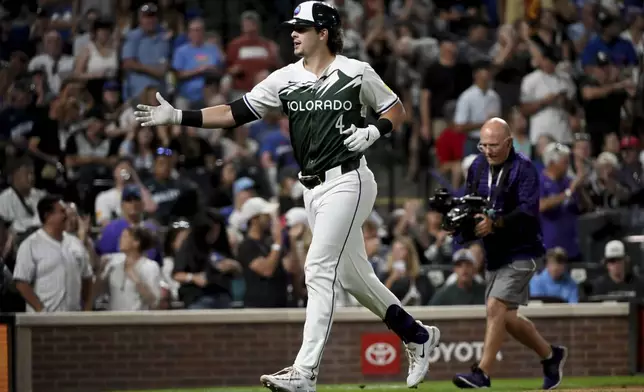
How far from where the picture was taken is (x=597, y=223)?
50.2 feet

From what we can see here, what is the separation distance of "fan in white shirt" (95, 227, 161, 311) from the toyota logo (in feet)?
6.98

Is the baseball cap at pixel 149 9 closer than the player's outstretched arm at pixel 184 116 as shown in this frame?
No

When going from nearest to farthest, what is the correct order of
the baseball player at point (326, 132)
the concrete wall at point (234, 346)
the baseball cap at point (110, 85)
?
1. the baseball player at point (326, 132)
2. the concrete wall at point (234, 346)
3. the baseball cap at point (110, 85)

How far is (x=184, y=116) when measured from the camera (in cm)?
877

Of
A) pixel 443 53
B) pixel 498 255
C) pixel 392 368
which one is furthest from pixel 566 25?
pixel 498 255

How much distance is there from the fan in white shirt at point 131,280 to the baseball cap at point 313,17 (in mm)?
4678

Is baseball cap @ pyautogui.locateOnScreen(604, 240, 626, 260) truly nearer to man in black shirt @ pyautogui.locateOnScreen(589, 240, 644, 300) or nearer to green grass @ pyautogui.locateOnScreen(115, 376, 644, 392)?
man in black shirt @ pyautogui.locateOnScreen(589, 240, 644, 300)

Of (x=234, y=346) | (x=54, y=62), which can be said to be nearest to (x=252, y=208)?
(x=234, y=346)

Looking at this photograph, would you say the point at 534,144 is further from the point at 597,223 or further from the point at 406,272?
the point at 406,272

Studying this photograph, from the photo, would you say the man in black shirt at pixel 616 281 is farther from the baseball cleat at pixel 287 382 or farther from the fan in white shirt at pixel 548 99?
the baseball cleat at pixel 287 382

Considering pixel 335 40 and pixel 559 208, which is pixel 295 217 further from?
pixel 335 40

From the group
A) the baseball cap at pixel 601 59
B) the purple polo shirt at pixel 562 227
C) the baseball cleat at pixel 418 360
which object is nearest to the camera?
the baseball cleat at pixel 418 360

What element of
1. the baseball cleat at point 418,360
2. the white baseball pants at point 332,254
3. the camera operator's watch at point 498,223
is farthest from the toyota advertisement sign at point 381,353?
the white baseball pants at point 332,254

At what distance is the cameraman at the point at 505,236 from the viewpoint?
9875mm
